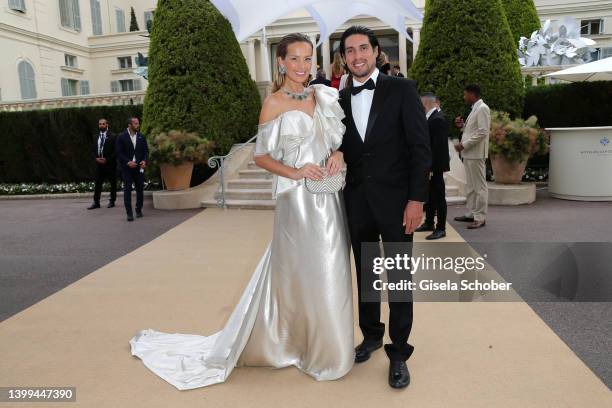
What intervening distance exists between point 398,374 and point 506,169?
23.4ft

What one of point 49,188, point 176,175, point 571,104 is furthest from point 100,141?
point 571,104

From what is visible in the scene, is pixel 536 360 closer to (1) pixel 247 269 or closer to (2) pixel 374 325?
(2) pixel 374 325

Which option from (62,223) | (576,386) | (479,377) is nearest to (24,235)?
(62,223)

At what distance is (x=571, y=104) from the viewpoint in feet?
34.8

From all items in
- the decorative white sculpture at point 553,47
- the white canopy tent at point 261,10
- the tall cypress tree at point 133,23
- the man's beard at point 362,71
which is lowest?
the man's beard at point 362,71

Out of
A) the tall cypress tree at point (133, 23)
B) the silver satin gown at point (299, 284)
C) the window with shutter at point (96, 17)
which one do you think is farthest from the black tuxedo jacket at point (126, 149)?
the tall cypress tree at point (133, 23)

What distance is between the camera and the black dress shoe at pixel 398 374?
302cm

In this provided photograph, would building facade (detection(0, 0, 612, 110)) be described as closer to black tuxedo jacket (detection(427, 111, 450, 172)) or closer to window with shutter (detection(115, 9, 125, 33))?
window with shutter (detection(115, 9, 125, 33))

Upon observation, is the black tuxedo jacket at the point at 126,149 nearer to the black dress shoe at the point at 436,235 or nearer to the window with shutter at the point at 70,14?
the black dress shoe at the point at 436,235

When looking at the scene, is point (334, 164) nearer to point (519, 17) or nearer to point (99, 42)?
point (519, 17)

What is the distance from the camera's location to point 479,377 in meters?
3.11

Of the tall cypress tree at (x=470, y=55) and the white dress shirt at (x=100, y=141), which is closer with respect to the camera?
the tall cypress tree at (x=470, y=55)

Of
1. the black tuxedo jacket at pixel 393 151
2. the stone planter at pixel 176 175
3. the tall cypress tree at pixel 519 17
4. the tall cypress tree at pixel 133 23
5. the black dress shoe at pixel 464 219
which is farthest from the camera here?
the tall cypress tree at pixel 133 23

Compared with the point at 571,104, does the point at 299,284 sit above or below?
below
